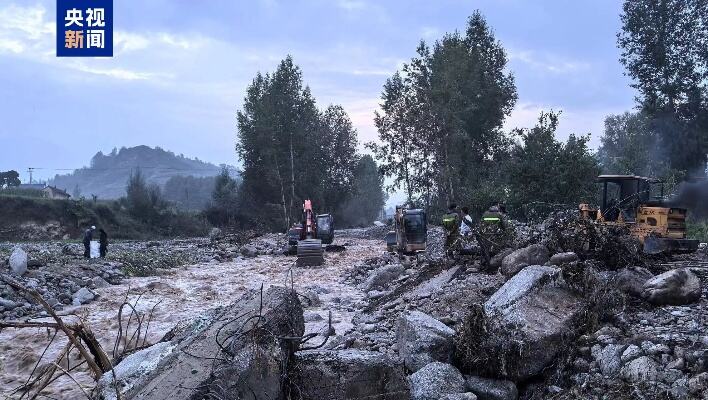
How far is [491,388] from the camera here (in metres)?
4.78

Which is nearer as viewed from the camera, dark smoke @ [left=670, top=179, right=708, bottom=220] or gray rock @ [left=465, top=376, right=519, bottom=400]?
gray rock @ [left=465, top=376, right=519, bottom=400]

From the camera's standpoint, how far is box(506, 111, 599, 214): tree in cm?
2084

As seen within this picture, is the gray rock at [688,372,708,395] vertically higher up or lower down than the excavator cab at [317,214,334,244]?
higher up

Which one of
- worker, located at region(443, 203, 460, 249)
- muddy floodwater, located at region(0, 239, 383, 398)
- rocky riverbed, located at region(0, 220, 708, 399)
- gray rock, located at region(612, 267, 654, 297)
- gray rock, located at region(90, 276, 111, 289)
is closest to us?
rocky riverbed, located at region(0, 220, 708, 399)

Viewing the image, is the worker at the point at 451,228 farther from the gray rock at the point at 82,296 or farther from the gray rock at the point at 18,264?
the gray rock at the point at 18,264

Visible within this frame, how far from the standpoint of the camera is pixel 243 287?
42.7ft

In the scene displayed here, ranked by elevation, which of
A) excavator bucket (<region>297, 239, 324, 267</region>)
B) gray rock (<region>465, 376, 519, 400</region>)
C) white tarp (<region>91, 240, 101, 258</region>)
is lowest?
white tarp (<region>91, 240, 101, 258</region>)

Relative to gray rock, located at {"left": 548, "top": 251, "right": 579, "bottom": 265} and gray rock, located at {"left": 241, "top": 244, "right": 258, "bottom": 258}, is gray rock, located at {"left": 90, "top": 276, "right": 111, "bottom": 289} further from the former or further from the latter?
gray rock, located at {"left": 548, "top": 251, "right": 579, "bottom": 265}

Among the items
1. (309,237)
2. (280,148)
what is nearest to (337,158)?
(280,148)

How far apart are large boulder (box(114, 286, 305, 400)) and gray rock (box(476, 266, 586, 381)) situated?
2089mm

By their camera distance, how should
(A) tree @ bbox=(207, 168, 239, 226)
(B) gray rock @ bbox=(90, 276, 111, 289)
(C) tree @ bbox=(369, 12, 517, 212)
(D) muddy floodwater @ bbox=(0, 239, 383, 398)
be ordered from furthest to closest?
(A) tree @ bbox=(207, 168, 239, 226)
(C) tree @ bbox=(369, 12, 517, 212)
(B) gray rock @ bbox=(90, 276, 111, 289)
(D) muddy floodwater @ bbox=(0, 239, 383, 398)

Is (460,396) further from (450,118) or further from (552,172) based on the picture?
(450,118)

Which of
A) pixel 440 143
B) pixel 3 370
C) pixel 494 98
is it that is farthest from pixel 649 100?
pixel 3 370

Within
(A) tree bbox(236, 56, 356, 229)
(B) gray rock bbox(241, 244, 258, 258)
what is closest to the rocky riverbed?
(B) gray rock bbox(241, 244, 258, 258)
